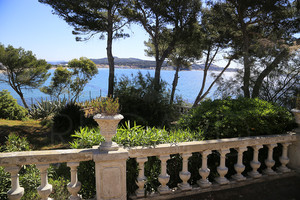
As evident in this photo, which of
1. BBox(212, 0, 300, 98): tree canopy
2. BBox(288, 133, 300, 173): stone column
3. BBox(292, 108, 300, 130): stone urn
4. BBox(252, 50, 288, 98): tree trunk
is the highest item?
BBox(212, 0, 300, 98): tree canopy

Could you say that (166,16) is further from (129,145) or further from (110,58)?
(129,145)

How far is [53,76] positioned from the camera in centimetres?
2162

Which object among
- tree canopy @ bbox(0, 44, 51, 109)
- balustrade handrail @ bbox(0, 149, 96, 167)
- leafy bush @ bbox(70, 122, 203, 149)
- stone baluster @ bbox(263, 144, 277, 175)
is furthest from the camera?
tree canopy @ bbox(0, 44, 51, 109)

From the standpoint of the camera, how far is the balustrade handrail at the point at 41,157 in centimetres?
202

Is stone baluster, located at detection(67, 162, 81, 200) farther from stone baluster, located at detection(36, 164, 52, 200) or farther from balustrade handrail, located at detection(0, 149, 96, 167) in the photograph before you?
stone baluster, located at detection(36, 164, 52, 200)

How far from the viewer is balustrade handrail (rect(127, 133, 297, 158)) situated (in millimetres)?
2402

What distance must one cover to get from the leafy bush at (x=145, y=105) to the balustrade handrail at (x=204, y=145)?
5434mm

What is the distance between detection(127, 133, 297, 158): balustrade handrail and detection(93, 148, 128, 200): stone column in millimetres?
195

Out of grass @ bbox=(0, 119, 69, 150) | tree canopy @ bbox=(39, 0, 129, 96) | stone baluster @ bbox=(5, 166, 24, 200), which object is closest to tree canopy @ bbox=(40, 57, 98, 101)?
tree canopy @ bbox=(39, 0, 129, 96)

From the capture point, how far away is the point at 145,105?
8781mm

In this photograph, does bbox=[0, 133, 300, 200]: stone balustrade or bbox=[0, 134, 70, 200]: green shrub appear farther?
bbox=[0, 134, 70, 200]: green shrub

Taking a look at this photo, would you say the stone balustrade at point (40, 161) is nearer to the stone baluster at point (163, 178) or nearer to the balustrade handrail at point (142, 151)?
the balustrade handrail at point (142, 151)

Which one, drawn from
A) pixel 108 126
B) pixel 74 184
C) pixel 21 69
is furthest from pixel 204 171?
pixel 21 69

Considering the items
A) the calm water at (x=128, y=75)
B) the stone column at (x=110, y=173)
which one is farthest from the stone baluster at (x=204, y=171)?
the calm water at (x=128, y=75)
